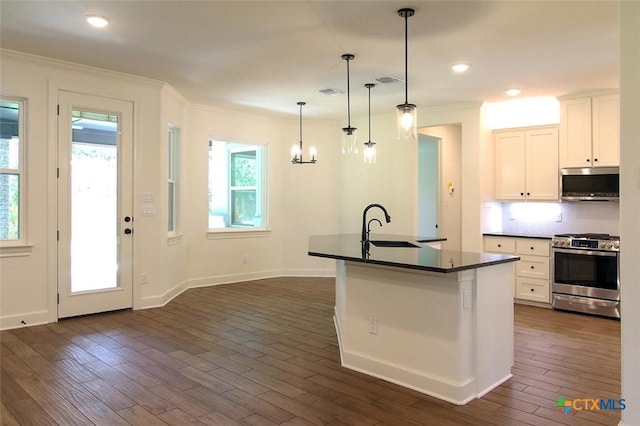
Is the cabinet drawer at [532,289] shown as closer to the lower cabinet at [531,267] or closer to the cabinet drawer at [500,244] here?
the lower cabinet at [531,267]

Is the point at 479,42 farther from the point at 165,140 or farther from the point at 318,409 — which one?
the point at 165,140

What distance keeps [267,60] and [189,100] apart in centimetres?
218

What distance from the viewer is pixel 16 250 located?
4.25 meters

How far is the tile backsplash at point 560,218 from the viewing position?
5.48 metres

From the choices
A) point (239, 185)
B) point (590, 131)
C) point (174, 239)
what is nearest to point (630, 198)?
point (590, 131)

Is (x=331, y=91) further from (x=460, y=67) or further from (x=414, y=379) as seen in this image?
(x=414, y=379)

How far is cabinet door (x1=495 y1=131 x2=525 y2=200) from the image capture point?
5.85m

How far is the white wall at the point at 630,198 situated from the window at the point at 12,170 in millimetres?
4903

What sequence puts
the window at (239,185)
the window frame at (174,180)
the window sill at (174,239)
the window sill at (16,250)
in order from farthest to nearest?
1. the window at (239,185)
2. the window frame at (174,180)
3. the window sill at (174,239)
4. the window sill at (16,250)

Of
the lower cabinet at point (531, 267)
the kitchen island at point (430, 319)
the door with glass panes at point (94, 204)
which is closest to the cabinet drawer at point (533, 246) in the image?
the lower cabinet at point (531, 267)

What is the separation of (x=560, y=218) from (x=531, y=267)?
0.87 m

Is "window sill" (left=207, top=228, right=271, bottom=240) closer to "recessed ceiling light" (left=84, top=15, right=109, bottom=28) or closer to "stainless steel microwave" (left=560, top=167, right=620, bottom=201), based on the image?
"recessed ceiling light" (left=84, top=15, right=109, bottom=28)

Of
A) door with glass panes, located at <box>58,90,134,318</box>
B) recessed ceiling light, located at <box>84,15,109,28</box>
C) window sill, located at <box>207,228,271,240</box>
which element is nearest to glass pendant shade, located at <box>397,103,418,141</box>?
recessed ceiling light, located at <box>84,15,109,28</box>

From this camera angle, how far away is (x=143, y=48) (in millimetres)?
3988
